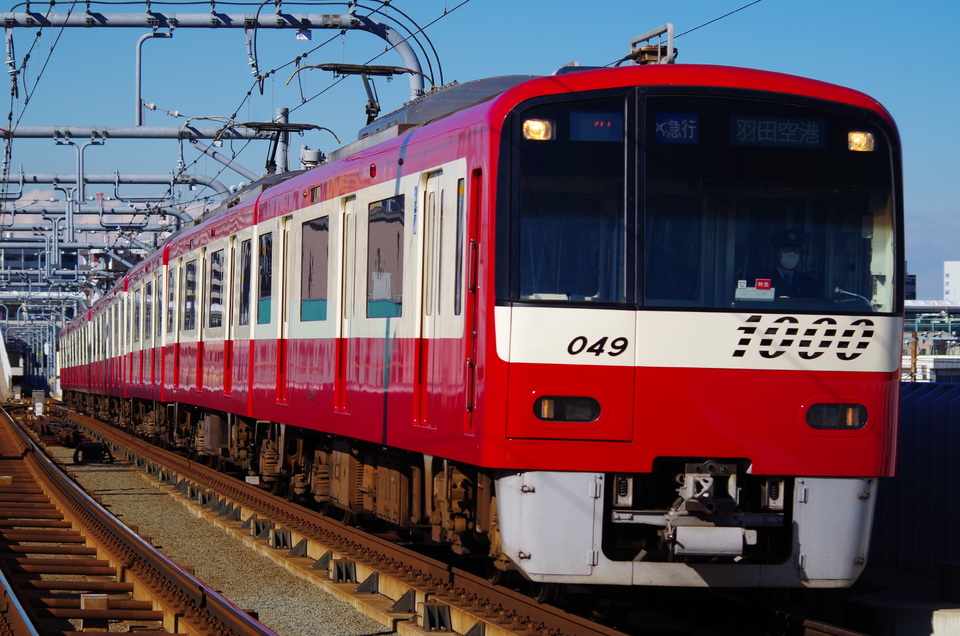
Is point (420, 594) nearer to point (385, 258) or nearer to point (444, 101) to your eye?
point (385, 258)

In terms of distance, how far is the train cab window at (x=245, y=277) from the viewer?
13914mm

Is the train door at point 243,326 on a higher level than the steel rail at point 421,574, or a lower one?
higher

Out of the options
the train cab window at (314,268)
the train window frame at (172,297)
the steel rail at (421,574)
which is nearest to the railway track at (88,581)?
the steel rail at (421,574)

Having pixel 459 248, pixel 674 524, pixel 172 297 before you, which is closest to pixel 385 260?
Result: pixel 459 248

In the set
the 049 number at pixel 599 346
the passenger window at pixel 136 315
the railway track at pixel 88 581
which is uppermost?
the passenger window at pixel 136 315

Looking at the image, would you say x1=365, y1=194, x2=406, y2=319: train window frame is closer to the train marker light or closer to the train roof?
the train roof

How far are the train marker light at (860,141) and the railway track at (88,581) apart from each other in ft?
12.9

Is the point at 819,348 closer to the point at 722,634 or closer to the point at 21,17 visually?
the point at 722,634

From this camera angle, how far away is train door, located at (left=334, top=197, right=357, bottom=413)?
10.1 meters

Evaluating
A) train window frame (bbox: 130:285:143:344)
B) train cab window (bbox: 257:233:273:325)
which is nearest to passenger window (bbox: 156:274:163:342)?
train window frame (bbox: 130:285:143:344)

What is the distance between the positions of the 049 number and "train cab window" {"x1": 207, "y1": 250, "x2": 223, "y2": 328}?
29.1 feet

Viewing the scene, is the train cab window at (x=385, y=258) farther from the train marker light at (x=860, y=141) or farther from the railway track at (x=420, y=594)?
the train marker light at (x=860, y=141)

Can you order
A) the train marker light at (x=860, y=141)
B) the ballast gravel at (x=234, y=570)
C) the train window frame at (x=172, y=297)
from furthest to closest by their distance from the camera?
the train window frame at (x=172, y=297)
the ballast gravel at (x=234, y=570)
the train marker light at (x=860, y=141)

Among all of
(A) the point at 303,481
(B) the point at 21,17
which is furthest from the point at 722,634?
(B) the point at 21,17
